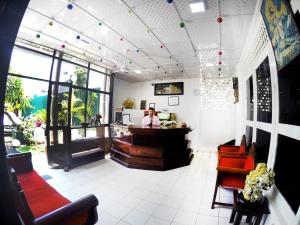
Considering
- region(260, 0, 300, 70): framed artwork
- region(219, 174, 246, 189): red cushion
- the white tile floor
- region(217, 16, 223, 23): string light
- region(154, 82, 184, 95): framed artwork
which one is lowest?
the white tile floor

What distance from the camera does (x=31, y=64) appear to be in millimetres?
5035

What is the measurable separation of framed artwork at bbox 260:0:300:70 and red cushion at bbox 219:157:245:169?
2336mm

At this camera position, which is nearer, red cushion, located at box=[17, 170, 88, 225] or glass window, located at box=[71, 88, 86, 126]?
red cushion, located at box=[17, 170, 88, 225]

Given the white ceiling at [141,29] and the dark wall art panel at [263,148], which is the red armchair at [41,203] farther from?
the white ceiling at [141,29]

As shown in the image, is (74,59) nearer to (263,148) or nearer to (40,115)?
(40,115)

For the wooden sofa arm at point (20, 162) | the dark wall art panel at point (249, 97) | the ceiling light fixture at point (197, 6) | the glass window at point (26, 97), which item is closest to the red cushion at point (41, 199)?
the wooden sofa arm at point (20, 162)

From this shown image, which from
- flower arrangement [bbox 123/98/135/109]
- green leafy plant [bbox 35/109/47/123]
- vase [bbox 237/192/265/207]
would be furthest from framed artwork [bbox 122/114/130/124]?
vase [bbox 237/192/265/207]

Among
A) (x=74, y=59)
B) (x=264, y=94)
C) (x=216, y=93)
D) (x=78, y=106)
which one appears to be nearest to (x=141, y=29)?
(x=264, y=94)

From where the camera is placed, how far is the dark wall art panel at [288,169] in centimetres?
181

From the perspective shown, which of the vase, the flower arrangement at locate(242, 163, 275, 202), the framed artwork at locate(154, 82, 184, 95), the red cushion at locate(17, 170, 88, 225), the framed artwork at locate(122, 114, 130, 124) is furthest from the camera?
the framed artwork at locate(154, 82, 184, 95)

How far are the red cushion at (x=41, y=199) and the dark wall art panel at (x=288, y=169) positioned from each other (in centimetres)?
207

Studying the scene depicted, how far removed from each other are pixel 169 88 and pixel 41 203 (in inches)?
307

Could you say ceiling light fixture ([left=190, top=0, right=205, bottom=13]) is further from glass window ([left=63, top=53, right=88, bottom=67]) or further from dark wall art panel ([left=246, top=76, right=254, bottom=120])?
glass window ([left=63, top=53, right=88, bottom=67])

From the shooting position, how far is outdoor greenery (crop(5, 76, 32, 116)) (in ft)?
16.0
